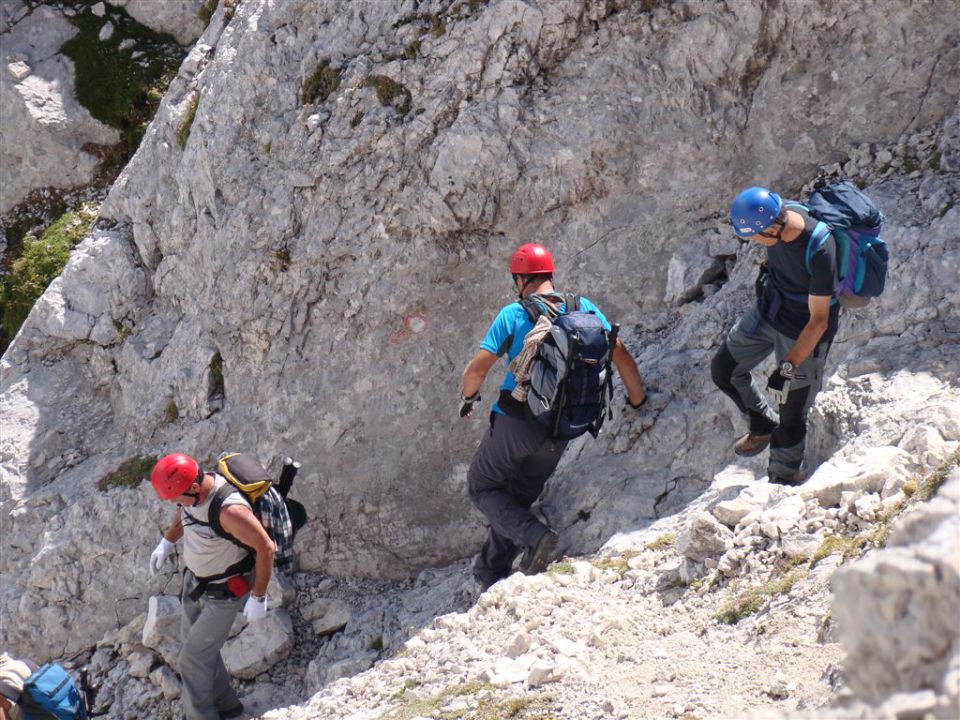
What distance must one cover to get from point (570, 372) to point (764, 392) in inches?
75.3

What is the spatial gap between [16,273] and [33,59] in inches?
141

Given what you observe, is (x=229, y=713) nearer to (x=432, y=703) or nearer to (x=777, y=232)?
(x=432, y=703)

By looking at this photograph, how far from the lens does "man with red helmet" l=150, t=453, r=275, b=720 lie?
775 centimetres

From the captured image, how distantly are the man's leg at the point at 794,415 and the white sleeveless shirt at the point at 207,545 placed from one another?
4422mm

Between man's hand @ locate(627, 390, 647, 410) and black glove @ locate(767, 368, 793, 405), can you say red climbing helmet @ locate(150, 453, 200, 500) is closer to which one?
man's hand @ locate(627, 390, 647, 410)

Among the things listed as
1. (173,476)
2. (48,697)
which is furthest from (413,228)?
(48,697)

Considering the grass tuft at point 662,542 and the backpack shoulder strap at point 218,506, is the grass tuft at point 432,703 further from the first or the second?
the backpack shoulder strap at point 218,506

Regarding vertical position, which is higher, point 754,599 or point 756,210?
point 756,210

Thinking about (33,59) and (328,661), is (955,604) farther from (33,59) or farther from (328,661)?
(33,59)

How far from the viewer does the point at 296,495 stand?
34.2 feet

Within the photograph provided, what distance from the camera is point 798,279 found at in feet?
23.5

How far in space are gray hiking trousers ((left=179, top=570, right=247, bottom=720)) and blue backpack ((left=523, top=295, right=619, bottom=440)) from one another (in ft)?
10.6

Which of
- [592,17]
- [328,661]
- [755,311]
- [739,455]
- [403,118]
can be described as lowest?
[328,661]

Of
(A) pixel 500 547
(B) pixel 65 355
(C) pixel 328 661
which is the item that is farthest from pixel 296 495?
(B) pixel 65 355
